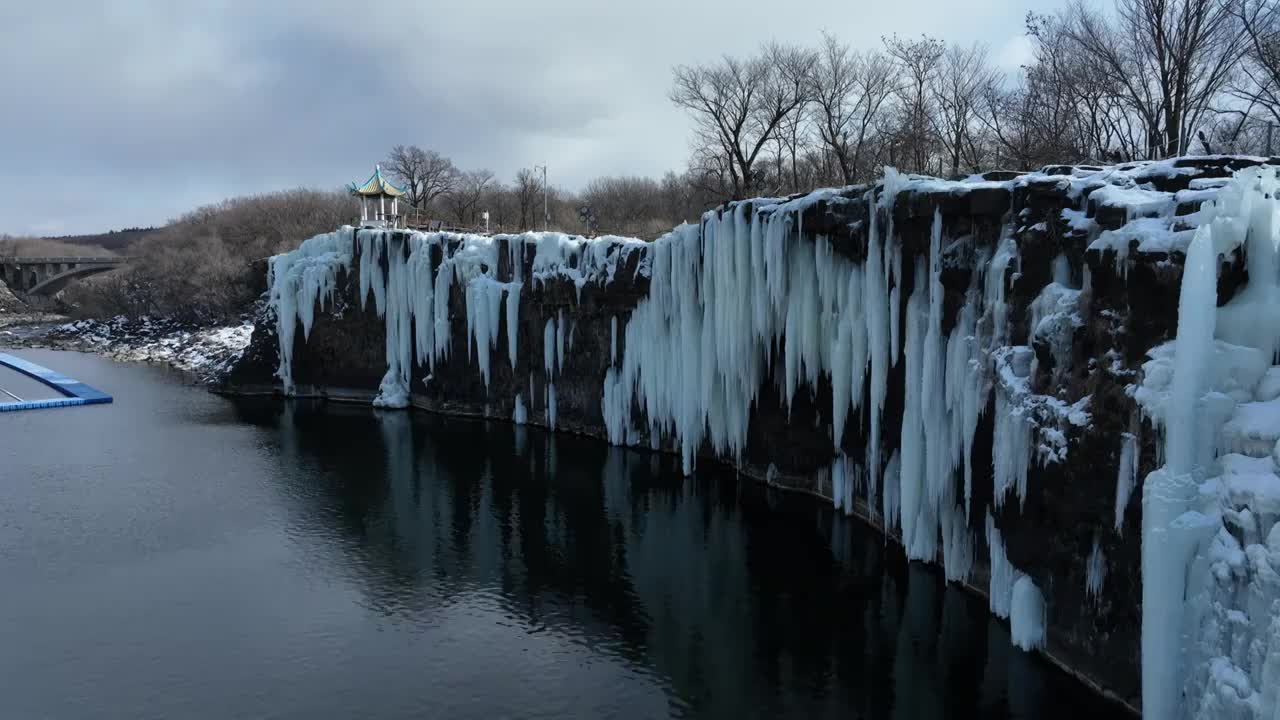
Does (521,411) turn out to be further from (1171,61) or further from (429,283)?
(1171,61)

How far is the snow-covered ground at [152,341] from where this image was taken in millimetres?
46781

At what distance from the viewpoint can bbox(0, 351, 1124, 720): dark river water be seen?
11406mm

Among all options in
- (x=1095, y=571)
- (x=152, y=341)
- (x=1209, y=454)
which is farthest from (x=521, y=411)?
(x=152, y=341)

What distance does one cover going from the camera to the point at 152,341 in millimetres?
56031

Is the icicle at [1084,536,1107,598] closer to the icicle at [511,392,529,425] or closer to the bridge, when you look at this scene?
the icicle at [511,392,529,425]

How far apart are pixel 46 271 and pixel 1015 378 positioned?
103980 millimetres

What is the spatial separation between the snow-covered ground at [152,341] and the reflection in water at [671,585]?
77.4 ft

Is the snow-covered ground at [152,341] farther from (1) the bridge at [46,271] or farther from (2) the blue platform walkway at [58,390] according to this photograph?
(1) the bridge at [46,271]

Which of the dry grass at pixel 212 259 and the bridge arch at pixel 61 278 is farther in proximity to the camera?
the bridge arch at pixel 61 278

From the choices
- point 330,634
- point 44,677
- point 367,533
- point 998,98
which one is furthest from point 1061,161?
point 44,677

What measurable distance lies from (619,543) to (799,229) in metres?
7.34

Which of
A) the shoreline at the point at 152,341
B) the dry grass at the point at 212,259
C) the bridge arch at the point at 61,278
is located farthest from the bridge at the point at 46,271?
the shoreline at the point at 152,341

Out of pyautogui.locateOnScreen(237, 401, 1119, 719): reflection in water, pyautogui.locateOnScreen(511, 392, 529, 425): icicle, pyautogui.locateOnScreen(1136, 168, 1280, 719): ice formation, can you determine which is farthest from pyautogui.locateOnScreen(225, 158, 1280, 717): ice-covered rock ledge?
pyautogui.locateOnScreen(511, 392, 529, 425): icicle

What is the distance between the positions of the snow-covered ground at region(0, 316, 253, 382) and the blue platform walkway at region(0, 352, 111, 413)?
5537mm
